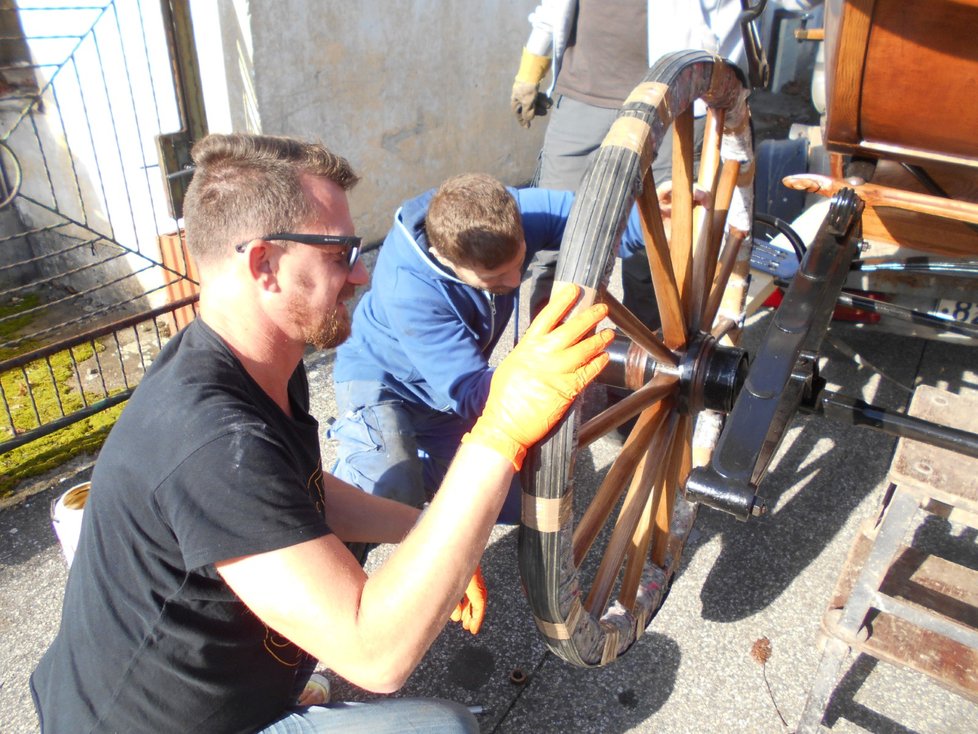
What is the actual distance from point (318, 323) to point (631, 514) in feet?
2.94

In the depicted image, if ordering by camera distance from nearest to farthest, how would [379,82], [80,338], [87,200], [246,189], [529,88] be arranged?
[246,189]
[80,338]
[529,88]
[87,200]
[379,82]

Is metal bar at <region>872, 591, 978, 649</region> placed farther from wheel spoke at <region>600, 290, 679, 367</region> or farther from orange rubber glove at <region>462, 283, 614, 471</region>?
orange rubber glove at <region>462, 283, 614, 471</region>

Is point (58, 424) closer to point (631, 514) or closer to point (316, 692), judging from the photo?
point (316, 692)

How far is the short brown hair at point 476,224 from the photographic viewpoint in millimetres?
2148

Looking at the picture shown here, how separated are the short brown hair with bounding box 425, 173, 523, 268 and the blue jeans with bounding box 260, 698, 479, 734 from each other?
3.82ft

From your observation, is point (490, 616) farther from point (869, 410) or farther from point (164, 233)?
point (164, 233)

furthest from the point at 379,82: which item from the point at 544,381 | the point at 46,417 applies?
the point at 544,381

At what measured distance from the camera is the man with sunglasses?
1.27 meters

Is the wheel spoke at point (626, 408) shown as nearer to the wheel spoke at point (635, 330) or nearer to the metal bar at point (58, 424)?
the wheel spoke at point (635, 330)

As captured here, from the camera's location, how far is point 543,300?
3.53m

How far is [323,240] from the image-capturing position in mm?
1505

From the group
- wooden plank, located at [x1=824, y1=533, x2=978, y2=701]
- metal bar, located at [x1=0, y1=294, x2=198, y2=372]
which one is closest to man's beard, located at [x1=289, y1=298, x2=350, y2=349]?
wooden plank, located at [x1=824, y1=533, x2=978, y2=701]

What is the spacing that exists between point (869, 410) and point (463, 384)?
1.06m

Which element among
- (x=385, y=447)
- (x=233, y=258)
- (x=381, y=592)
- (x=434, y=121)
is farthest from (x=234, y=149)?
(x=434, y=121)
